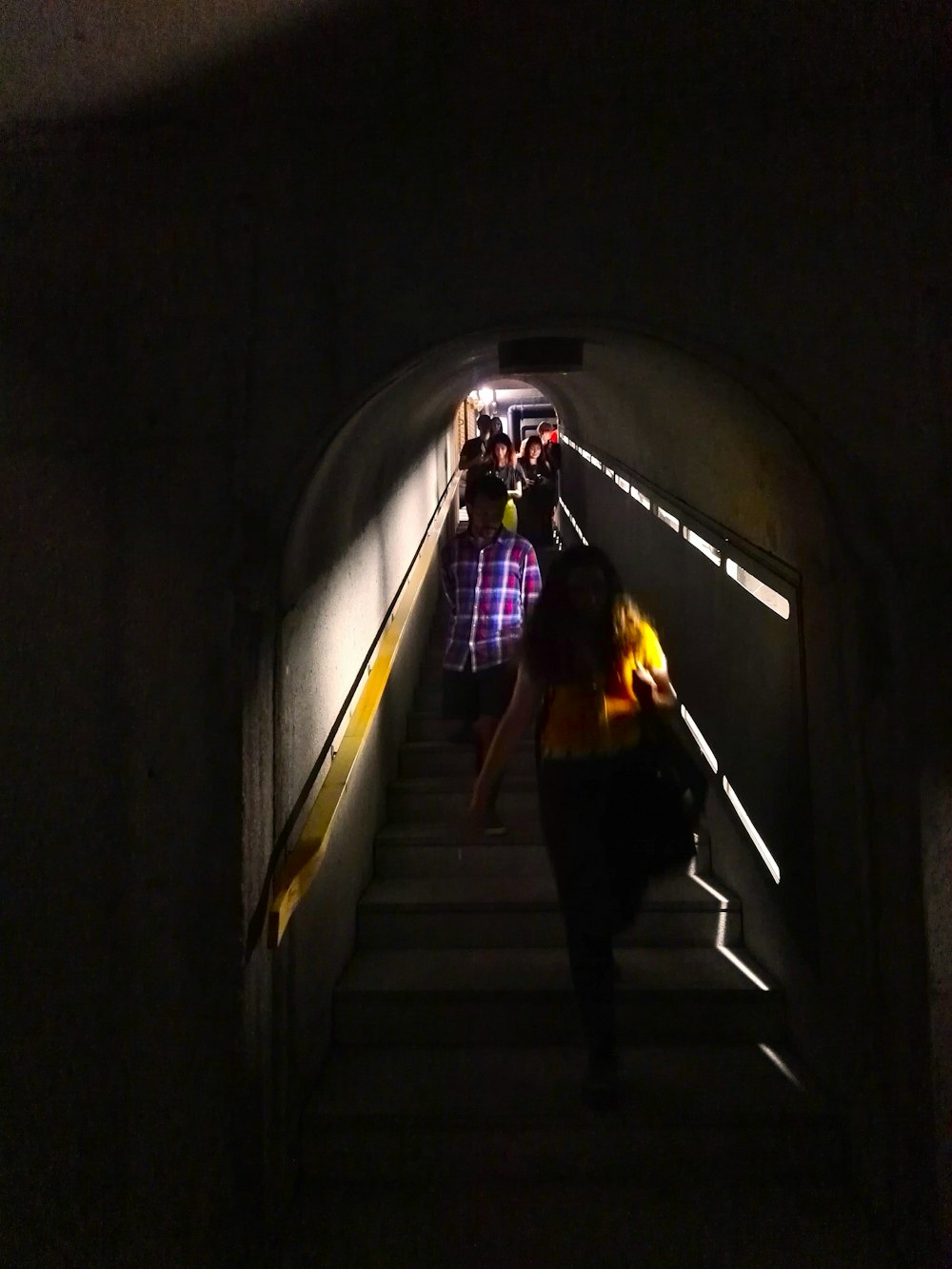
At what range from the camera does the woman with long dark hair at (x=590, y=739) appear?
Result: 8.30 ft

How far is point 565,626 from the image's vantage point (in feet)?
8.65

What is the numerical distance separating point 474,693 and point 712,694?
1.20m

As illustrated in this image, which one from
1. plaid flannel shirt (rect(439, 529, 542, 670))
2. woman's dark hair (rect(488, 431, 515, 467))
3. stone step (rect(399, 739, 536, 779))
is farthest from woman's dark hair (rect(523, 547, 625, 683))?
woman's dark hair (rect(488, 431, 515, 467))

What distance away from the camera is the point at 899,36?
2281 millimetres

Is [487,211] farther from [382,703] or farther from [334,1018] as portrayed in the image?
[334,1018]

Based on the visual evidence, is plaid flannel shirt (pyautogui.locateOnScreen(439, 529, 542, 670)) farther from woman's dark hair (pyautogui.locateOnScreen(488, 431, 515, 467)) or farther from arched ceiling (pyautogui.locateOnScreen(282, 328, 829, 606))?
woman's dark hair (pyautogui.locateOnScreen(488, 431, 515, 467))

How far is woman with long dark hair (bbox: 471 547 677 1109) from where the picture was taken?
8.30 ft

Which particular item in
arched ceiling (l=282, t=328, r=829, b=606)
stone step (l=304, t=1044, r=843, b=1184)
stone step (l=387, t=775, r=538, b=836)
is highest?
arched ceiling (l=282, t=328, r=829, b=606)

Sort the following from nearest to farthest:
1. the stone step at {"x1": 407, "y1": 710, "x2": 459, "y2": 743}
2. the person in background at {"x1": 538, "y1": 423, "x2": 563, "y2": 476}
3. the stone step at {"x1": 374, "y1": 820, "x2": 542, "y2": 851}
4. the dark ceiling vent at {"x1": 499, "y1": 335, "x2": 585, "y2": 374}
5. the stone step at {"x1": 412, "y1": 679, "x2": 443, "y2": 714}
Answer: the dark ceiling vent at {"x1": 499, "y1": 335, "x2": 585, "y2": 374}
the stone step at {"x1": 374, "y1": 820, "x2": 542, "y2": 851}
the stone step at {"x1": 407, "y1": 710, "x2": 459, "y2": 743}
the stone step at {"x1": 412, "y1": 679, "x2": 443, "y2": 714}
the person in background at {"x1": 538, "y1": 423, "x2": 563, "y2": 476}

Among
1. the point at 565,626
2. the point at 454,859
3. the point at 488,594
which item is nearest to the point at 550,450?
the point at 488,594

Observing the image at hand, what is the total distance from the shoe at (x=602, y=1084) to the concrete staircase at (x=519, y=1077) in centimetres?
5

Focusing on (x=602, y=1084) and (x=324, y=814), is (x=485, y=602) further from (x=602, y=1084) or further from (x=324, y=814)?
(x=602, y=1084)

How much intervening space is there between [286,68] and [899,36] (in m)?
1.82

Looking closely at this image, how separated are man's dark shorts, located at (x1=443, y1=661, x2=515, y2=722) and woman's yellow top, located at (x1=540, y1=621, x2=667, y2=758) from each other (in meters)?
1.17
